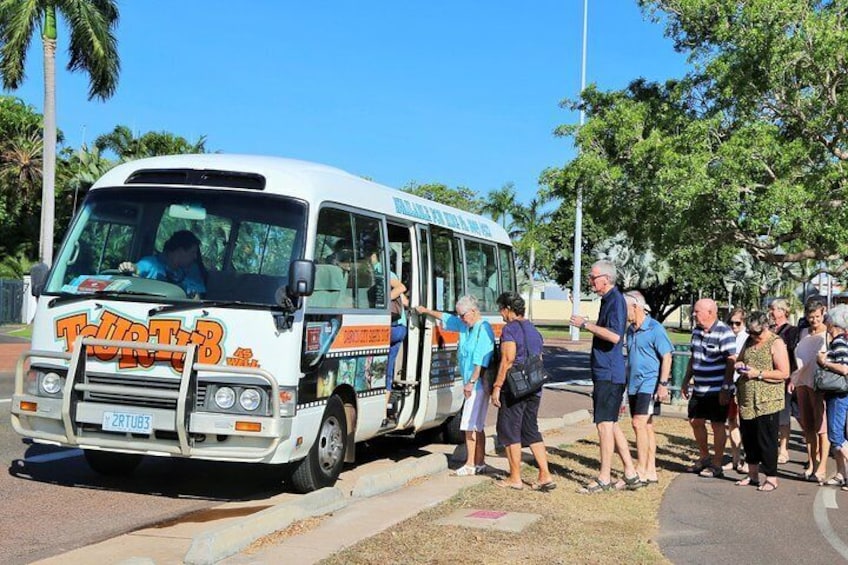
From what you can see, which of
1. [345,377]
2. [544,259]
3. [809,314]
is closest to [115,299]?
[345,377]

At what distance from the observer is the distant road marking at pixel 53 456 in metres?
10.3

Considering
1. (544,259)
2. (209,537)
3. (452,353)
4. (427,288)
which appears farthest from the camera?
(544,259)

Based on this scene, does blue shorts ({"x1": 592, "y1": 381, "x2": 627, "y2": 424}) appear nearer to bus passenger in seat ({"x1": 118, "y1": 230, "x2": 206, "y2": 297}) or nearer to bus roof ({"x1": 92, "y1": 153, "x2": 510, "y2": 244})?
bus roof ({"x1": 92, "y1": 153, "x2": 510, "y2": 244})

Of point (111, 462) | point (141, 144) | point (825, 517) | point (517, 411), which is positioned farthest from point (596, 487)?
point (141, 144)

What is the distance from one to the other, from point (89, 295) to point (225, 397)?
147 centimetres

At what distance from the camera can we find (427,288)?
11406 millimetres

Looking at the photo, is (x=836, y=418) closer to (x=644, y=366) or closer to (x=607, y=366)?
(x=644, y=366)

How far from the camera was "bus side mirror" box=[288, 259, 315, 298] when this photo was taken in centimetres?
801

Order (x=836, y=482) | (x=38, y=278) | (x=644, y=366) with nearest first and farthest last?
1. (x=38, y=278)
2. (x=644, y=366)
3. (x=836, y=482)

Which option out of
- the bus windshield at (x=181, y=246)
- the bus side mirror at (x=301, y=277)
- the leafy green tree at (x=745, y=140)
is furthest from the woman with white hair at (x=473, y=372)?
the leafy green tree at (x=745, y=140)

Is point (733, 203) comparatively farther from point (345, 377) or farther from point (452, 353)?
point (345, 377)

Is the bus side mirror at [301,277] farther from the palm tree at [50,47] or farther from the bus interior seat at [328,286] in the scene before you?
the palm tree at [50,47]

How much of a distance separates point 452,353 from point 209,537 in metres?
6.27

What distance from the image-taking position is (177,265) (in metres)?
8.55
